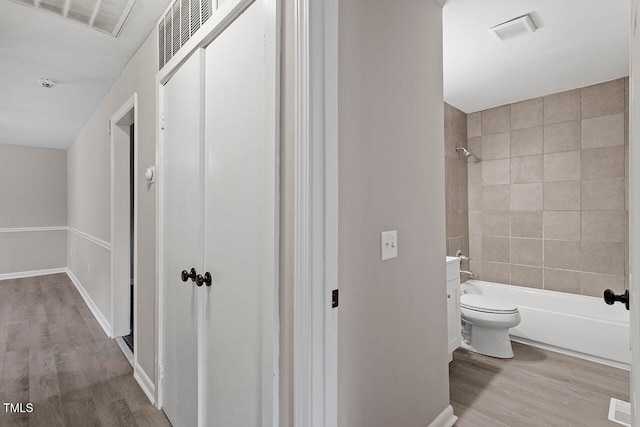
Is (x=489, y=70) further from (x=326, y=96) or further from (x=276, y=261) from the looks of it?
(x=276, y=261)

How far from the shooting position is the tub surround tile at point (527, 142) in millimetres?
3309

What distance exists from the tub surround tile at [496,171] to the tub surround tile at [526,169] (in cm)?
6

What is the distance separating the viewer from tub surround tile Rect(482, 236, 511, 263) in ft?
11.6

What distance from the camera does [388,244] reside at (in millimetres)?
1311

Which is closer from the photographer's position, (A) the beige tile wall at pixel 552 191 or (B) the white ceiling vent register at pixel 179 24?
(B) the white ceiling vent register at pixel 179 24

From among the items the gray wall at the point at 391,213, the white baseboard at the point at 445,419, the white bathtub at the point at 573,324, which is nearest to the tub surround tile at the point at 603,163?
the white bathtub at the point at 573,324

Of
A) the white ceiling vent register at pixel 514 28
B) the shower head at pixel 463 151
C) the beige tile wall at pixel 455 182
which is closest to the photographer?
the white ceiling vent register at pixel 514 28

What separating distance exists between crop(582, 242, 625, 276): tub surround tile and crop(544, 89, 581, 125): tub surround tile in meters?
1.25

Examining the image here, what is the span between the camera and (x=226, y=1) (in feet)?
4.19

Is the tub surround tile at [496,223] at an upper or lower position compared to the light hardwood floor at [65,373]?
upper

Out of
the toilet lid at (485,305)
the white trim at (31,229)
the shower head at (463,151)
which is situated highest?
the shower head at (463,151)

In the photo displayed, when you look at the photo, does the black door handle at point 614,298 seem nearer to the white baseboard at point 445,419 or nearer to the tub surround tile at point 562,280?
the white baseboard at point 445,419

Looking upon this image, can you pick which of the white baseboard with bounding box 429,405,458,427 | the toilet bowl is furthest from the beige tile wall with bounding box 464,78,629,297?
the white baseboard with bounding box 429,405,458,427

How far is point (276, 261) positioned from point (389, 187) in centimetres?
60
